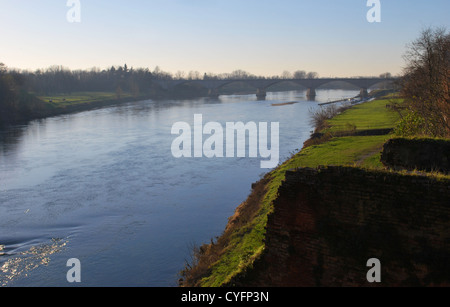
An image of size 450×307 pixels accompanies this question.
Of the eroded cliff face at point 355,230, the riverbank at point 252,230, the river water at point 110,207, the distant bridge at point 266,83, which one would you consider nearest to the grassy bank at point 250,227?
the riverbank at point 252,230

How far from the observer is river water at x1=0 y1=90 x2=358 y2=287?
1484cm

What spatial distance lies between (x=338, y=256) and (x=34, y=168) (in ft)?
90.5

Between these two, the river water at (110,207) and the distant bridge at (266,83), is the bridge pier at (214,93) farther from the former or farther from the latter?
the river water at (110,207)

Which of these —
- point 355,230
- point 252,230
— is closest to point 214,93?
point 252,230

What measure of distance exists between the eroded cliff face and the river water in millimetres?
6703

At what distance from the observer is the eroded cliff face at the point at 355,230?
6.79 m

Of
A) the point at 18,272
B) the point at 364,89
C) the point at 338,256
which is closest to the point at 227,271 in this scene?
the point at 338,256

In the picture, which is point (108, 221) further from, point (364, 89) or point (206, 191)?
point (364, 89)

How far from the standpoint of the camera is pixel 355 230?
24.5 feet

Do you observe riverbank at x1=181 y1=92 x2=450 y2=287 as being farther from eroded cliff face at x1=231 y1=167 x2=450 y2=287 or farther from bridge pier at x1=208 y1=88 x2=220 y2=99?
bridge pier at x1=208 y1=88 x2=220 y2=99

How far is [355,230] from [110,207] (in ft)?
53.5

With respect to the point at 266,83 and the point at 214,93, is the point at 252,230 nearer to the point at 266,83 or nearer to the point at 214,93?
the point at 266,83

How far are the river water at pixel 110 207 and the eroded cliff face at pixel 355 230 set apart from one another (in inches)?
264

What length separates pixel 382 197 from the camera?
23.7ft
